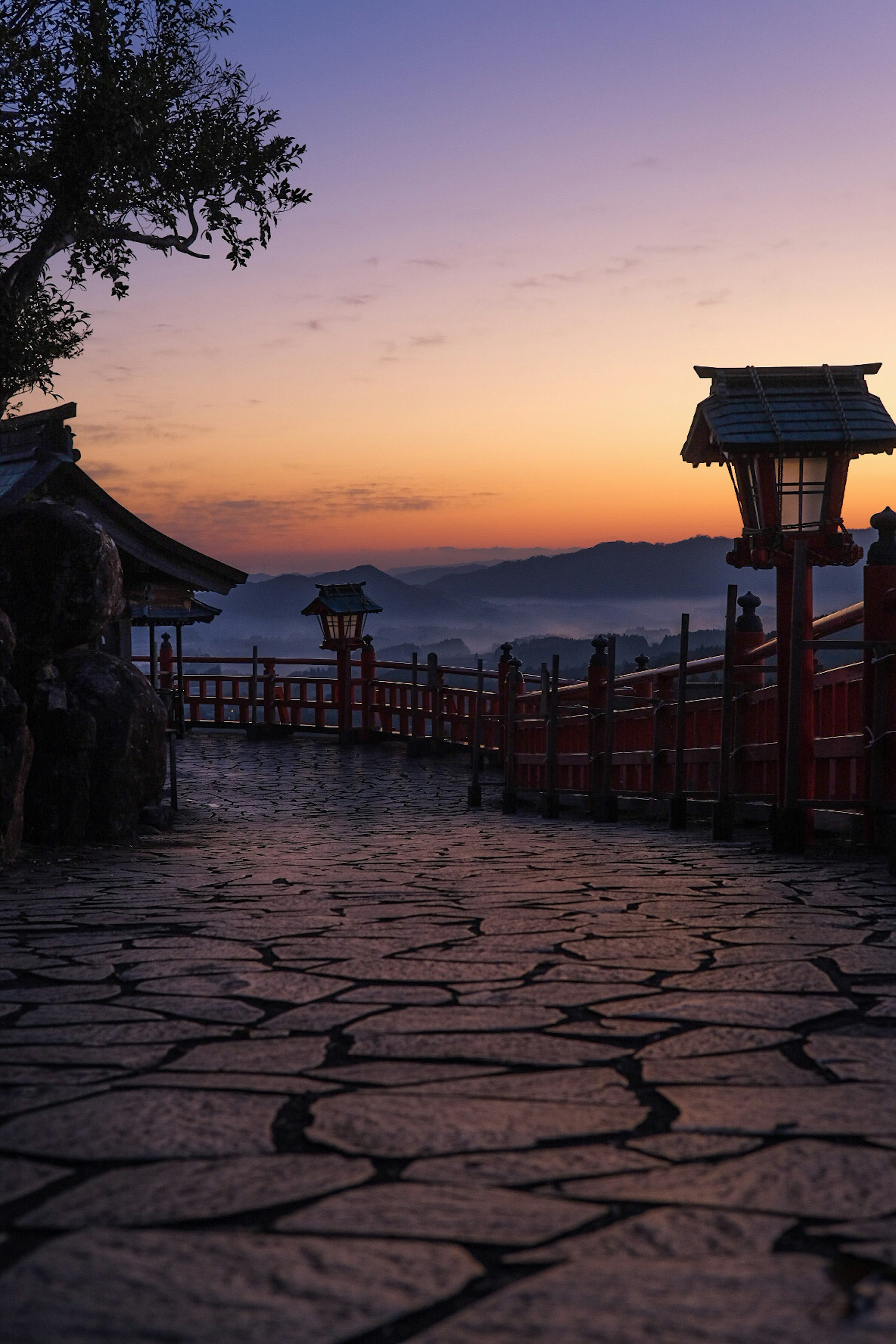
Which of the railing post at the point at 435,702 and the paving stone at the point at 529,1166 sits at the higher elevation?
the railing post at the point at 435,702

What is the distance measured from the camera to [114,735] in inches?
373

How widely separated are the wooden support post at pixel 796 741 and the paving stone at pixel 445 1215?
18.1 feet

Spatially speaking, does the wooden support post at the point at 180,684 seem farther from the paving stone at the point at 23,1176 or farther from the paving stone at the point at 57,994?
the paving stone at the point at 23,1176

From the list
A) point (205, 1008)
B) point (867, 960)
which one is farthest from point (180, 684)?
point (867, 960)

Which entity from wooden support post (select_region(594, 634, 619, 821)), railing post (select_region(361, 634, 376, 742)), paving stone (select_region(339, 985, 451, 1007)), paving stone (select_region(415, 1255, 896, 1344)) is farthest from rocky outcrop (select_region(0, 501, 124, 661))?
railing post (select_region(361, 634, 376, 742))

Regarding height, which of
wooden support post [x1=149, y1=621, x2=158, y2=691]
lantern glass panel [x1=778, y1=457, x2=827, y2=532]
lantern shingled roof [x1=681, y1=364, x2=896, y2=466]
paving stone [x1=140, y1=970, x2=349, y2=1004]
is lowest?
paving stone [x1=140, y1=970, x2=349, y2=1004]

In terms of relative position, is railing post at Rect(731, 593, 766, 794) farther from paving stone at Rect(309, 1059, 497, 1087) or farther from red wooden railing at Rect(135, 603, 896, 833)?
paving stone at Rect(309, 1059, 497, 1087)

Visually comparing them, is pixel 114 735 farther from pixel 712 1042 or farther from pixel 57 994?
pixel 712 1042

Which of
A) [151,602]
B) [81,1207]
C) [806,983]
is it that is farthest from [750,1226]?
[151,602]

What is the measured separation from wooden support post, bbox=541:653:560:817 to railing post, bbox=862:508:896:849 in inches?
200

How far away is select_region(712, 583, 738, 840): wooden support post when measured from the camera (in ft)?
27.0

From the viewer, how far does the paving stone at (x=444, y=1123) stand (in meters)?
2.24

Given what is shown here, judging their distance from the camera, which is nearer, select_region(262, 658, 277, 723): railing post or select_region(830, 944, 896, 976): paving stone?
select_region(830, 944, 896, 976): paving stone

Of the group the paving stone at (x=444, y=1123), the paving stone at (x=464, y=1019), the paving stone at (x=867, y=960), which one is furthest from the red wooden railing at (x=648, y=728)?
the paving stone at (x=444, y=1123)
